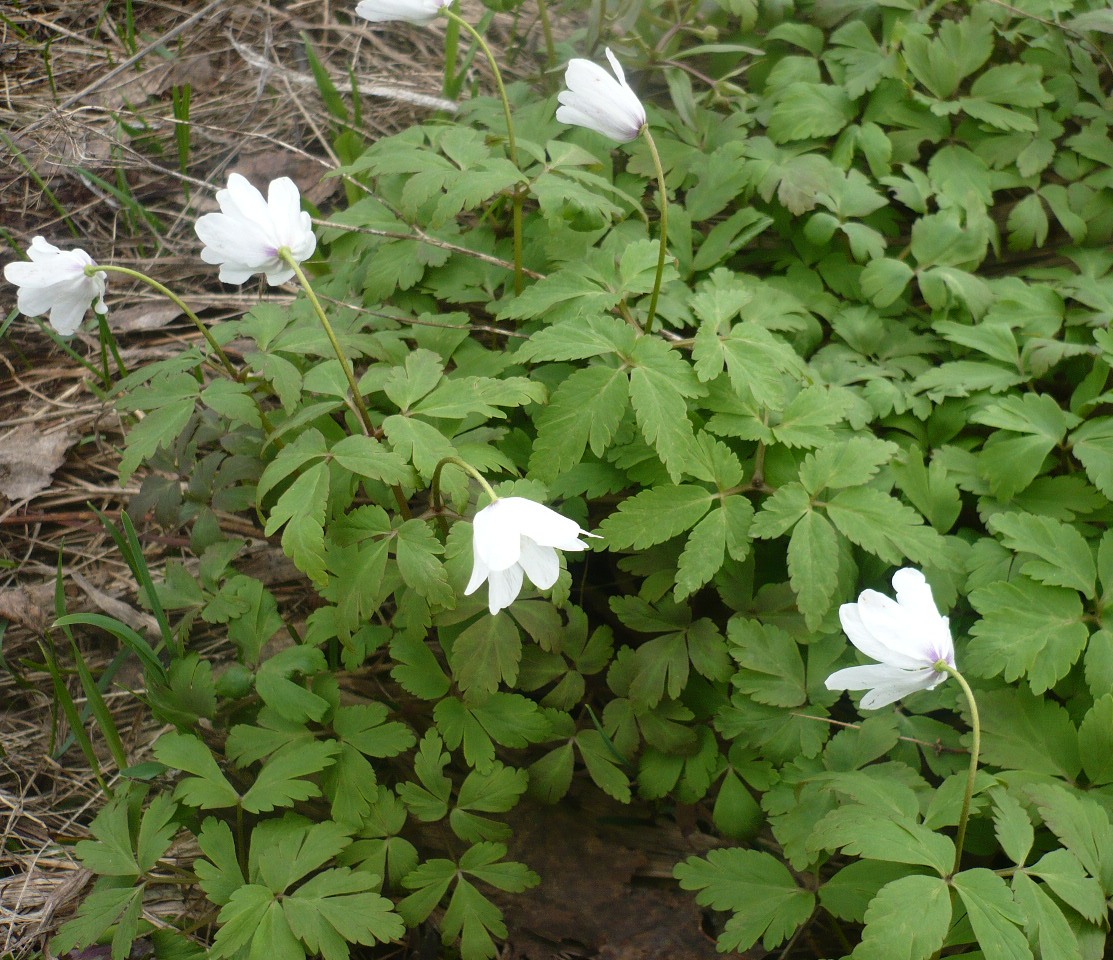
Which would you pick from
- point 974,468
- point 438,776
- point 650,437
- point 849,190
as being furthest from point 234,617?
point 849,190

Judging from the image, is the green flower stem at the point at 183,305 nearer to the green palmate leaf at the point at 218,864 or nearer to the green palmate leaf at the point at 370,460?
the green palmate leaf at the point at 370,460

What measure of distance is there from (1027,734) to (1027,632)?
0.73 ft

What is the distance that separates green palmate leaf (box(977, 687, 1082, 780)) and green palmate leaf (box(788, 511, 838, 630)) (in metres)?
0.43

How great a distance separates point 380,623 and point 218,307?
1.49m

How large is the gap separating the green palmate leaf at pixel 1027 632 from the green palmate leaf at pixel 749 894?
1.99 ft

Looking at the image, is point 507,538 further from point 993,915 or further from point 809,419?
point 993,915

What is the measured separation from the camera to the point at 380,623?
221cm

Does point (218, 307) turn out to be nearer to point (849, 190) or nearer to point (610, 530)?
point (610, 530)

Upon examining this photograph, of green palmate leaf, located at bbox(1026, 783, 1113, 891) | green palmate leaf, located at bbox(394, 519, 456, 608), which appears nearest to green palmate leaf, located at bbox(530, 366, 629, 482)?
green palmate leaf, located at bbox(394, 519, 456, 608)

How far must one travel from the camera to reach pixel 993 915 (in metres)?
1.41

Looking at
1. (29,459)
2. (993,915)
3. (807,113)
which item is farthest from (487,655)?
(807,113)

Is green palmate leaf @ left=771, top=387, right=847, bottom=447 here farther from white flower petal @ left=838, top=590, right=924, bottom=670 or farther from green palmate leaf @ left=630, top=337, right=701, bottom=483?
white flower petal @ left=838, top=590, right=924, bottom=670

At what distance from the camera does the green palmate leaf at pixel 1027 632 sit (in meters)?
1.78

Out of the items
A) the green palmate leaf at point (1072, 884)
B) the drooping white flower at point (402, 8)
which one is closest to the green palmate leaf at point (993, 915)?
the green palmate leaf at point (1072, 884)
